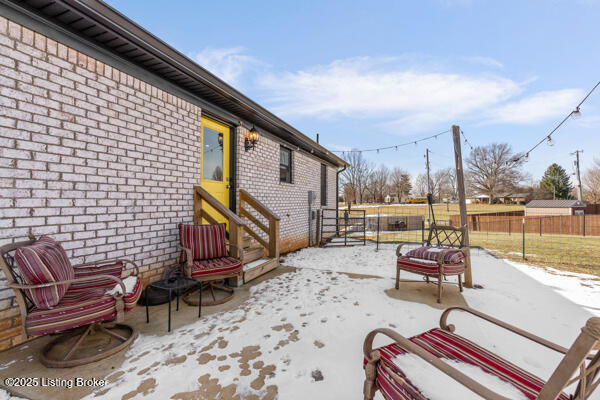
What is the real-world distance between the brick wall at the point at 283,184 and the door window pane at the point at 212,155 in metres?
0.36

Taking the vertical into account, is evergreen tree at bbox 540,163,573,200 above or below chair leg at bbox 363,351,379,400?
above

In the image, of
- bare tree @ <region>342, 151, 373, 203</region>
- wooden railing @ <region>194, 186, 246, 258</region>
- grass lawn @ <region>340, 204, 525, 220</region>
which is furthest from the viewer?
bare tree @ <region>342, 151, 373, 203</region>

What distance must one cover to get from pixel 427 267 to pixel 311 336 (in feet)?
6.47

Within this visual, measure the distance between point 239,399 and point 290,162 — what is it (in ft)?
20.4

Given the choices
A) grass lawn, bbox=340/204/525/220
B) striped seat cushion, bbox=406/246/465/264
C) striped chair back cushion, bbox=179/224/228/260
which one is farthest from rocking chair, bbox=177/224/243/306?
grass lawn, bbox=340/204/525/220

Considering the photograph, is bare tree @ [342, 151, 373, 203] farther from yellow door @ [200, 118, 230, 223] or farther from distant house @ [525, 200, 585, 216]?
yellow door @ [200, 118, 230, 223]

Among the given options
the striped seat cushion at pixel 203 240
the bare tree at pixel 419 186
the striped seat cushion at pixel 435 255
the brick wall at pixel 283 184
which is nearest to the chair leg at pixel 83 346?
the striped seat cushion at pixel 203 240

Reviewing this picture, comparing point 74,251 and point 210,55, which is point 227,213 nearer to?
point 74,251

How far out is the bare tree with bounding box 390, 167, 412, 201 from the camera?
152 ft

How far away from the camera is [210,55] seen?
686cm

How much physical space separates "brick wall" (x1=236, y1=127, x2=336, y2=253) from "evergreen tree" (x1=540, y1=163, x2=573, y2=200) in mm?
44737

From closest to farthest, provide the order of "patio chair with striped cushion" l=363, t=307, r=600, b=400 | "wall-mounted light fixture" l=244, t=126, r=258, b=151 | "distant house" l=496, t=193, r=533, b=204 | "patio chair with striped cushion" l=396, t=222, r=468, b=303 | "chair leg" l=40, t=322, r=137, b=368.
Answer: "patio chair with striped cushion" l=363, t=307, r=600, b=400 < "chair leg" l=40, t=322, r=137, b=368 < "patio chair with striped cushion" l=396, t=222, r=468, b=303 < "wall-mounted light fixture" l=244, t=126, r=258, b=151 < "distant house" l=496, t=193, r=533, b=204

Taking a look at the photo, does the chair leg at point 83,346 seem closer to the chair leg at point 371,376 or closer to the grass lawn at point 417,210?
the chair leg at point 371,376

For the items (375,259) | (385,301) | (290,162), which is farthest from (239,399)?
(290,162)
